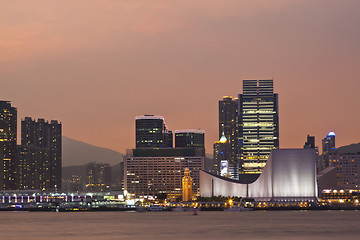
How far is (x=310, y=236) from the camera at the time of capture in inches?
3679

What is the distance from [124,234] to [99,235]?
3398mm

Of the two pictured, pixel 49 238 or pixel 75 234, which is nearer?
pixel 49 238

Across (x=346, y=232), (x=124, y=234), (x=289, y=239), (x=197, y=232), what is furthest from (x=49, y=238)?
(x=346, y=232)

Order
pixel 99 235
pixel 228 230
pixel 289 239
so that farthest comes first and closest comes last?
pixel 228 230, pixel 99 235, pixel 289 239

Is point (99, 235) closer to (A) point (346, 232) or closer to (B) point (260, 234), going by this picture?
(B) point (260, 234)

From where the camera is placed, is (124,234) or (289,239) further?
(124,234)

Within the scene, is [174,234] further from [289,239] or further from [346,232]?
[346,232]

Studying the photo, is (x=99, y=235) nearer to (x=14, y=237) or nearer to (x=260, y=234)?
(x=14, y=237)

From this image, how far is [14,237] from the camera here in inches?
3620

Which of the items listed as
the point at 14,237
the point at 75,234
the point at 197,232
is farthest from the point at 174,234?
the point at 14,237

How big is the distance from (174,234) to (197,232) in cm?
453

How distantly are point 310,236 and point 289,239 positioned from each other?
5871mm

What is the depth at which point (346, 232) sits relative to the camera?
331ft

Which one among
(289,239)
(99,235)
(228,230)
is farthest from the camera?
(228,230)
